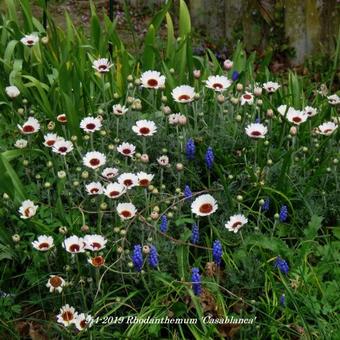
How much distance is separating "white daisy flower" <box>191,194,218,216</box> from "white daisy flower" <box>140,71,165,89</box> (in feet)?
2.31

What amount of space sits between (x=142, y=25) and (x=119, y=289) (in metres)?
4.50

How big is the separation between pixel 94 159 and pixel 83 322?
2.19 feet

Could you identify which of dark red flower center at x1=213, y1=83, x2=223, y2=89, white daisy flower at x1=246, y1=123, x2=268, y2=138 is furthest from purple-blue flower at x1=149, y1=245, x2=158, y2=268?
dark red flower center at x1=213, y1=83, x2=223, y2=89

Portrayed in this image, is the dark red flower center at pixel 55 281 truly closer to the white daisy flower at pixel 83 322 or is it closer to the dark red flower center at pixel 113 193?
the white daisy flower at pixel 83 322

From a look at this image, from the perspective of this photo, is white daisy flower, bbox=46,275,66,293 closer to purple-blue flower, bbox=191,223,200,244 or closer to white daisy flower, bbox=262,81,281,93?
purple-blue flower, bbox=191,223,200,244

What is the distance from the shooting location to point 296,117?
11.4ft

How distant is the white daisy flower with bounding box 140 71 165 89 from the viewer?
3.62 meters

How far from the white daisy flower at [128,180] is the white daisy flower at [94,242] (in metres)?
0.25

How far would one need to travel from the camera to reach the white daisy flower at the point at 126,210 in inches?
117

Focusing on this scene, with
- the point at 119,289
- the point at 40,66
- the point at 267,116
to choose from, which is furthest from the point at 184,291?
the point at 40,66

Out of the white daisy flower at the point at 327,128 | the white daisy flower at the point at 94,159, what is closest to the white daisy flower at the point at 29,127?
the white daisy flower at the point at 94,159

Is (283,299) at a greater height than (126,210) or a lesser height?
lesser

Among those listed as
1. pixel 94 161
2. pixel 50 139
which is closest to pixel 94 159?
pixel 94 161

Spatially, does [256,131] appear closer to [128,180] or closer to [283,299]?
[128,180]
